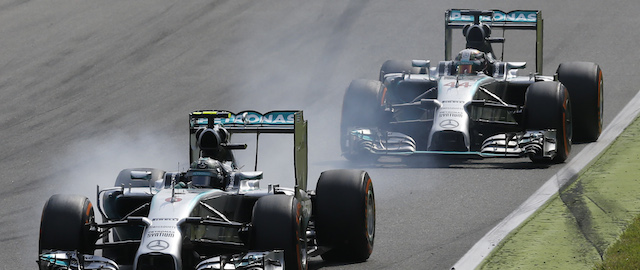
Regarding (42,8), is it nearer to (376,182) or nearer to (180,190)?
(376,182)

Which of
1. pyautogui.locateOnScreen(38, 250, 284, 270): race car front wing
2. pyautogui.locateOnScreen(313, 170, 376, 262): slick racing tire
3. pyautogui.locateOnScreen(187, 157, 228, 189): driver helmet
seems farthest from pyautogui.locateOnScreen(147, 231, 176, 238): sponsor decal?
pyautogui.locateOnScreen(313, 170, 376, 262): slick racing tire

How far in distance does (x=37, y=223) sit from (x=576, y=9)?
1830 centimetres

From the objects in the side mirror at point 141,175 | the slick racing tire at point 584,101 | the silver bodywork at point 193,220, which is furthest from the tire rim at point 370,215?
the slick racing tire at point 584,101

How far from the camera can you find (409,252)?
13.9 metres

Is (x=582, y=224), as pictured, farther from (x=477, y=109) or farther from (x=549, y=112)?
(x=477, y=109)

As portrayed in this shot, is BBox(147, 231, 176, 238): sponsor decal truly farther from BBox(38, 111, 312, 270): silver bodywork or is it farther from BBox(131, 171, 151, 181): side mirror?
BBox(131, 171, 151, 181): side mirror

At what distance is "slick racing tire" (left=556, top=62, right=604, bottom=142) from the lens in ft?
68.3

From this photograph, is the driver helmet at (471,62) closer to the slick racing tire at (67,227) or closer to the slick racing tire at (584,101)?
the slick racing tire at (584,101)

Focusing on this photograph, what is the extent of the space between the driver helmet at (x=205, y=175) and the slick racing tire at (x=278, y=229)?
1356 millimetres

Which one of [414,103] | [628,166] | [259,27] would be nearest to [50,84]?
[259,27]

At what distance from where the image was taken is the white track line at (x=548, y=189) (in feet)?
43.9

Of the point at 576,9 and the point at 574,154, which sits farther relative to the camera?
the point at 576,9

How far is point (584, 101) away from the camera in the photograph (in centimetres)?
2086

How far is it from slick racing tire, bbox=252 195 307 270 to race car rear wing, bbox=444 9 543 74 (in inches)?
436
